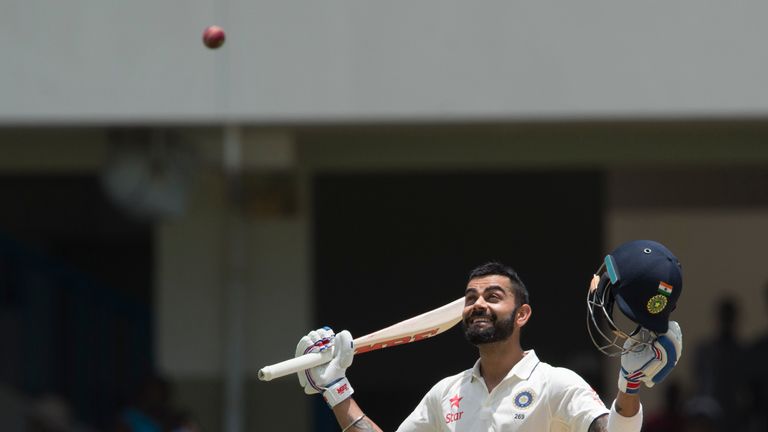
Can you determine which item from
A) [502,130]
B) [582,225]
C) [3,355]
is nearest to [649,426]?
[582,225]

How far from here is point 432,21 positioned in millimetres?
8180

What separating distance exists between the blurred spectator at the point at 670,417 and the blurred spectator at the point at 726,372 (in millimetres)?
181

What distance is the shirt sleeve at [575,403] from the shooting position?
417 centimetres

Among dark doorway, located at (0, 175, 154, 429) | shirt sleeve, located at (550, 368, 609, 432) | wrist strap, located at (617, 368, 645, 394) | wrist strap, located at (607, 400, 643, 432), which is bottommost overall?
dark doorway, located at (0, 175, 154, 429)

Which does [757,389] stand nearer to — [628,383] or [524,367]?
[524,367]

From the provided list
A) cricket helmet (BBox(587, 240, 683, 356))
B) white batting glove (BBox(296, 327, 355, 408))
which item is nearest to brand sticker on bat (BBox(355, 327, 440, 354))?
white batting glove (BBox(296, 327, 355, 408))

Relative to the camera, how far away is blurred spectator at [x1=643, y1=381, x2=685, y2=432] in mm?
9469

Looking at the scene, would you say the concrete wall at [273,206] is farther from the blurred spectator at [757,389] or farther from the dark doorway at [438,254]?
the blurred spectator at [757,389]

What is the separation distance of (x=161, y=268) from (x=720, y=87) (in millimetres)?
3650

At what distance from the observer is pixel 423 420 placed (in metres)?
4.57

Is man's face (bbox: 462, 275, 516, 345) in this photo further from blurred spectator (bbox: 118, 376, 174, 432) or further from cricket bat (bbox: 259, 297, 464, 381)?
blurred spectator (bbox: 118, 376, 174, 432)

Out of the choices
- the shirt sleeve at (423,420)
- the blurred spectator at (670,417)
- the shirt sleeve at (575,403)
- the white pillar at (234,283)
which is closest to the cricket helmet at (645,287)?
the shirt sleeve at (575,403)

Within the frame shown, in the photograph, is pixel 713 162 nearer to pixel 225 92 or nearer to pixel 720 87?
pixel 720 87

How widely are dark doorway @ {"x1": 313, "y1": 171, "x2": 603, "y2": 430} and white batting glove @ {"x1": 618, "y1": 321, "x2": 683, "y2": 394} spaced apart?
19.8ft
